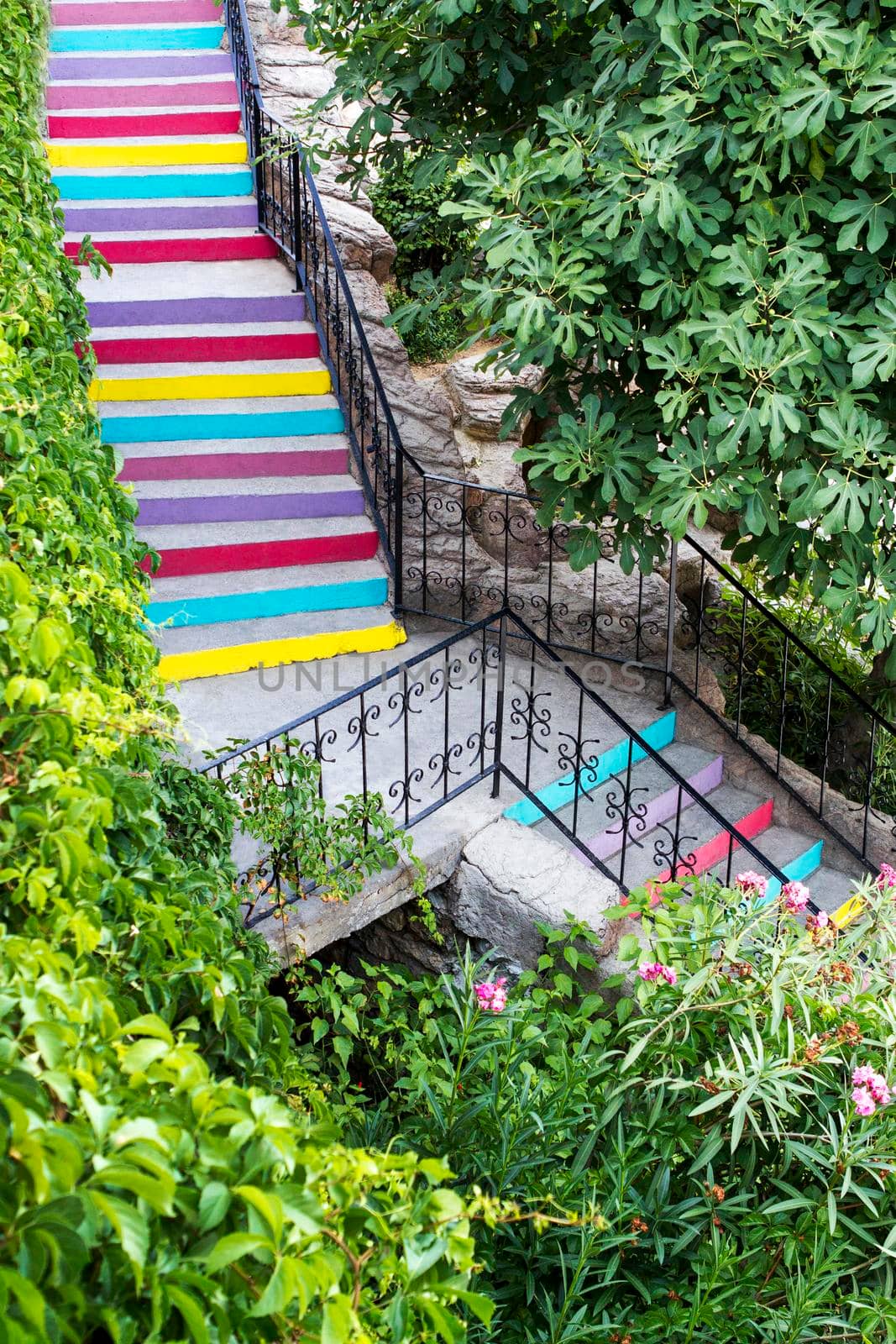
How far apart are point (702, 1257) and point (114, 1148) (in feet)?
7.98

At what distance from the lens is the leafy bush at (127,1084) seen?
4.47 ft

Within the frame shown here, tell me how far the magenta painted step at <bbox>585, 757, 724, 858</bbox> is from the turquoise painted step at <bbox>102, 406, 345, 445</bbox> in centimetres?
312

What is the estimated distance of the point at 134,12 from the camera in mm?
9875

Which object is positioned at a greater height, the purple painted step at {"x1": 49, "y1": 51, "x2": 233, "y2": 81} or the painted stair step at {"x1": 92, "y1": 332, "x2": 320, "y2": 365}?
the purple painted step at {"x1": 49, "y1": 51, "x2": 233, "y2": 81}

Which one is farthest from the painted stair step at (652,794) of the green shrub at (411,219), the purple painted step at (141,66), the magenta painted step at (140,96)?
the purple painted step at (141,66)

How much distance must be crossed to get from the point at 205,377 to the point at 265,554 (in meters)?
1.35

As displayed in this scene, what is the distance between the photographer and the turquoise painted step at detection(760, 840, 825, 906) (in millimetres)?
6000

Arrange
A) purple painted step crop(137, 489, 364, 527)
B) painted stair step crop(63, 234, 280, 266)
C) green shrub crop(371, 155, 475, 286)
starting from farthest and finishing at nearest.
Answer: green shrub crop(371, 155, 475, 286)
painted stair step crop(63, 234, 280, 266)
purple painted step crop(137, 489, 364, 527)

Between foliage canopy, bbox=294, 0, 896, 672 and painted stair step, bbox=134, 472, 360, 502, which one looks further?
painted stair step, bbox=134, 472, 360, 502

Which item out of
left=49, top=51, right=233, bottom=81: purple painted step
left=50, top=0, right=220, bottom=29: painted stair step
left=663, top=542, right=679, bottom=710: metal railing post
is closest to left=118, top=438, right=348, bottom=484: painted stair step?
left=663, top=542, right=679, bottom=710: metal railing post

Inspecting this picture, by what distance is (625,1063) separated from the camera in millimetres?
3494

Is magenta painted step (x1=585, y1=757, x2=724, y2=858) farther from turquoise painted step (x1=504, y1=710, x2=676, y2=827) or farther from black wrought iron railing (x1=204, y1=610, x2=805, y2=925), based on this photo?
turquoise painted step (x1=504, y1=710, x2=676, y2=827)

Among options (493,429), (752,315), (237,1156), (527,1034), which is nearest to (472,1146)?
(527,1034)

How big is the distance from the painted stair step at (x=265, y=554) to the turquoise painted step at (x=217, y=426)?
2.51 ft
